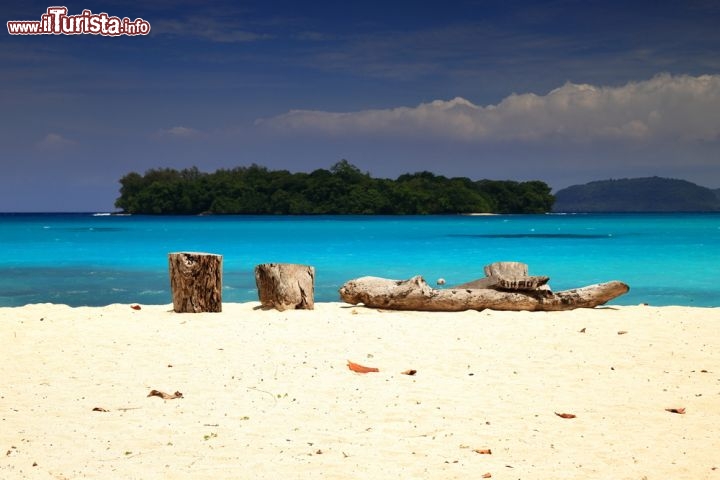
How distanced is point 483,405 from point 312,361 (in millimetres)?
2499

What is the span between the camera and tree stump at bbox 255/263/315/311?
1236cm

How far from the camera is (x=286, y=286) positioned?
12422 mm

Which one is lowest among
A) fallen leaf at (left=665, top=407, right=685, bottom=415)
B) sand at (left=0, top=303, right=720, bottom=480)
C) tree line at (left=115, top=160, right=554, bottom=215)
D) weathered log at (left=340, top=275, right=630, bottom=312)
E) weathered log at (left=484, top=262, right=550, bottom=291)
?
fallen leaf at (left=665, top=407, right=685, bottom=415)

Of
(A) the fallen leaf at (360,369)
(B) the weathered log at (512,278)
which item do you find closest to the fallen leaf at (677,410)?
(A) the fallen leaf at (360,369)

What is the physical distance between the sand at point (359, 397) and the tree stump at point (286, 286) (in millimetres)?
845

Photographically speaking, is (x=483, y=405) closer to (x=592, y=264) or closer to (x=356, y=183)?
(x=592, y=264)

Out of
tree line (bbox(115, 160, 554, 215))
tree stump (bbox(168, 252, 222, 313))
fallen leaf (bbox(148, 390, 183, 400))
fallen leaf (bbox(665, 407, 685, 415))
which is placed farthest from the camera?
tree line (bbox(115, 160, 554, 215))

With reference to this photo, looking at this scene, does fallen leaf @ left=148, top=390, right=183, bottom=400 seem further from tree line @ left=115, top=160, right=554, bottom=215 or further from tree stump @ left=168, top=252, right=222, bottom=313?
tree line @ left=115, top=160, right=554, bottom=215

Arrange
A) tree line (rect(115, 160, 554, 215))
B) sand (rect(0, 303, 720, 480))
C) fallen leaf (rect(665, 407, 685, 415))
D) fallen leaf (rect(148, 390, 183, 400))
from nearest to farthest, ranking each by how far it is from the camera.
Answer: sand (rect(0, 303, 720, 480)) < fallen leaf (rect(665, 407, 685, 415)) < fallen leaf (rect(148, 390, 183, 400)) < tree line (rect(115, 160, 554, 215))

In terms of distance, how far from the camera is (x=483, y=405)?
679 centimetres

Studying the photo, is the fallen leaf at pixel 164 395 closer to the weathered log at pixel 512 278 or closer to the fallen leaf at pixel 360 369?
the fallen leaf at pixel 360 369

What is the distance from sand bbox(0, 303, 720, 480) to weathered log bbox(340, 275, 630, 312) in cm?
79

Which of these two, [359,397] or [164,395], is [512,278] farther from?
[164,395]

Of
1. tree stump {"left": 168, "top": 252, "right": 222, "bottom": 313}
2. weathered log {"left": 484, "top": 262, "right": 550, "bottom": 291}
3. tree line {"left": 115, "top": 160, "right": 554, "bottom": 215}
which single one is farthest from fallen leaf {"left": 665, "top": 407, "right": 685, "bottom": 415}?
tree line {"left": 115, "top": 160, "right": 554, "bottom": 215}
